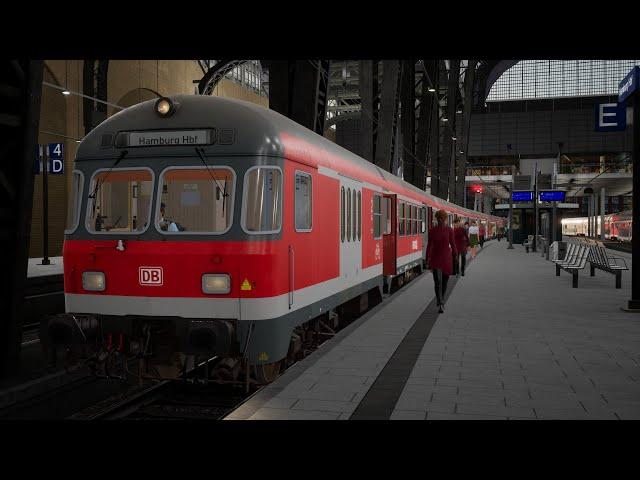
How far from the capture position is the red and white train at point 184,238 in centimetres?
646

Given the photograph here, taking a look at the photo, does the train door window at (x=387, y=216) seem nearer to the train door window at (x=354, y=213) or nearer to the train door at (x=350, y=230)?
the train door at (x=350, y=230)

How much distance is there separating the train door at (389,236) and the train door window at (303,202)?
5991 mm

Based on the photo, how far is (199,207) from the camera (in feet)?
21.9

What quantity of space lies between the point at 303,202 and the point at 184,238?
1551 millimetres

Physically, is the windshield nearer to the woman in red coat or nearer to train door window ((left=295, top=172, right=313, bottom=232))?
train door window ((left=295, top=172, right=313, bottom=232))

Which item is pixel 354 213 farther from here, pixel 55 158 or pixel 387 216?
pixel 55 158

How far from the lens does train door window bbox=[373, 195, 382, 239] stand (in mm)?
12439

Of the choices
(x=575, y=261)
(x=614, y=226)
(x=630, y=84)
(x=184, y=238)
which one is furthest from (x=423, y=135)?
(x=184, y=238)

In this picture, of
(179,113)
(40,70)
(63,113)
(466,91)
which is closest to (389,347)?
(179,113)

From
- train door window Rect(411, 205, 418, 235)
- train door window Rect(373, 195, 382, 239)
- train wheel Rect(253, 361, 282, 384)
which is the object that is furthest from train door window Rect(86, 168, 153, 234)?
train door window Rect(411, 205, 418, 235)

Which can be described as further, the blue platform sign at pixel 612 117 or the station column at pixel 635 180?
the blue platform sign at pixel 612 117

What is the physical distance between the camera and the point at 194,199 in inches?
264

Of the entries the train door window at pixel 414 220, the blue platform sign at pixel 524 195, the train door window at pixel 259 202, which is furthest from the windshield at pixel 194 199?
the blue platform sign at pixel 524 195
